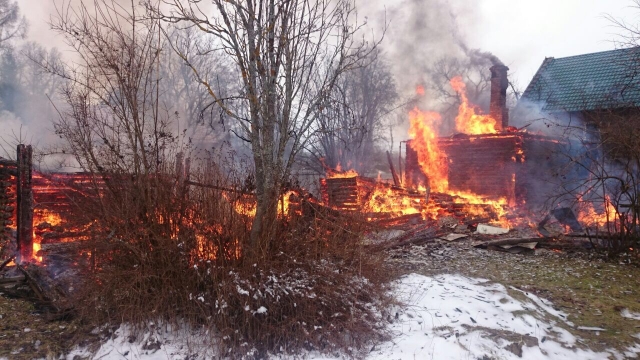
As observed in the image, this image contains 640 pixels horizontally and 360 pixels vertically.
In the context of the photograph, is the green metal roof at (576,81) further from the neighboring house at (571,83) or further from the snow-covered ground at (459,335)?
the snow-covered ground at (459,335)

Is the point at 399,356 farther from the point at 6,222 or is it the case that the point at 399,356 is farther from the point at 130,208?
the point at 6,222

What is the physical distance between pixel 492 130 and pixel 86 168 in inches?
701

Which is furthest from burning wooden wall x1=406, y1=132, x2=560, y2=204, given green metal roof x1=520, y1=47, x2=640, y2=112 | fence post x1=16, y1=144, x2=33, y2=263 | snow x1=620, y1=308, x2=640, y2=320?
fence post x1=16, y1=144, x2=33, y2=263

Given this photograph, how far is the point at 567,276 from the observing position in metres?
7.60

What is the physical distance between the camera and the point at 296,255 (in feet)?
16.3

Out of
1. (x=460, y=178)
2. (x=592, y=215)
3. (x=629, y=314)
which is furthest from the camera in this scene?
(x=460, y=178)

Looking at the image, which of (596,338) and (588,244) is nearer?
(596,338)

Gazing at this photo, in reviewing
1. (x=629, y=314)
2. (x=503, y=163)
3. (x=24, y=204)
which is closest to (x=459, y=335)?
(x=629, y=314)

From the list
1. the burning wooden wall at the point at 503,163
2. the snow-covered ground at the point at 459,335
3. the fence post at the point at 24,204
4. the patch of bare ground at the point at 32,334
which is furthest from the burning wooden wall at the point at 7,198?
the burning wooden wall at the point at 503,163

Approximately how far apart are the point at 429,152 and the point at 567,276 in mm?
12798

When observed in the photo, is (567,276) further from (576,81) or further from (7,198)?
(576,81)

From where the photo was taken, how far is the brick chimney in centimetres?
1931

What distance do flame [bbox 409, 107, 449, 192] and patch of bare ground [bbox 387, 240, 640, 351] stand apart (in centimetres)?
940

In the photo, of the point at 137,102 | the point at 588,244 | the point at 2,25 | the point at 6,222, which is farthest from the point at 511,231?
the point at 2,25
